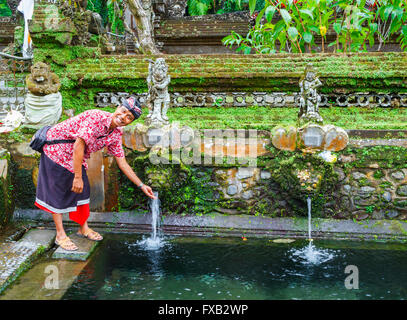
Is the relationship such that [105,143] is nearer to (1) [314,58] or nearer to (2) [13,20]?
(1) [314,58]

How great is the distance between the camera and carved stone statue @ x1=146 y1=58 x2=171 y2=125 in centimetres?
462

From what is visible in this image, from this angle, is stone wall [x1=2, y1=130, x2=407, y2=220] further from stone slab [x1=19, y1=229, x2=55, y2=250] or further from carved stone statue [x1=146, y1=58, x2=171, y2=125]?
stone slab [x1=19, y1=229, x2=55, y2=250]

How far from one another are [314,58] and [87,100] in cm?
335

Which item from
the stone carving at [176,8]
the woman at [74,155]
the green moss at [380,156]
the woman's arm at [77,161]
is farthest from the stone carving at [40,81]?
the stone carving at [176,8]

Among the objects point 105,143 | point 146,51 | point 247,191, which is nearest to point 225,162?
point 247,191

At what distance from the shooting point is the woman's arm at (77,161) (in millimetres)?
3646

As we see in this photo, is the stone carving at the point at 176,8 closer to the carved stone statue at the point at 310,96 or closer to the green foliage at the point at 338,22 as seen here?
A: the green foliage at the point at 338,22

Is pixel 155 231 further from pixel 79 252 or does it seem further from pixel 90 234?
pixel 79 252

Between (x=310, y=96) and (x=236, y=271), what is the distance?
2290 mm

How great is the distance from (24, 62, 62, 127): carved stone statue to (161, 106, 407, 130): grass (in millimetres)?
1494

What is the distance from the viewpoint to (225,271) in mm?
3686

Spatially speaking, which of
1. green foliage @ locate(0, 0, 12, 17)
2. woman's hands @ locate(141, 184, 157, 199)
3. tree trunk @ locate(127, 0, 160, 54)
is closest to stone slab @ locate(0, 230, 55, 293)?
woman's hands @ locate(141, 184, 157, 199)

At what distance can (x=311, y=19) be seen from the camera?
7316mm

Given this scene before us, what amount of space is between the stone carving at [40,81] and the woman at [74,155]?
1.16m
